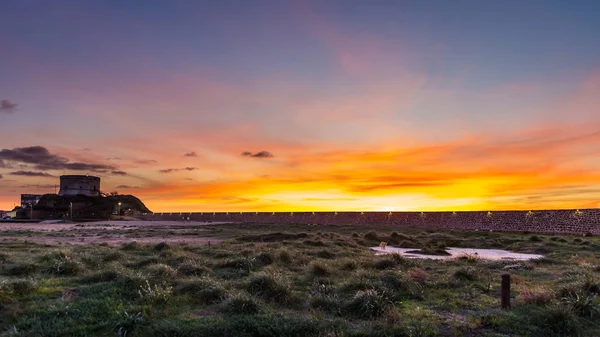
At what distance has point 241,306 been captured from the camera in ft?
28.8

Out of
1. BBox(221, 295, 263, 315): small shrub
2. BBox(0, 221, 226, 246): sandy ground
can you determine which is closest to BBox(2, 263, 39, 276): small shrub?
BBox(221, 295, 263, 315): small shrub

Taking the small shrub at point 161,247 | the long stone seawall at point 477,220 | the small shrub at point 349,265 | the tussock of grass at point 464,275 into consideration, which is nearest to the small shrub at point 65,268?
the small shrub at point 161,247

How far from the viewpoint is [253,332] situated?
766 cm

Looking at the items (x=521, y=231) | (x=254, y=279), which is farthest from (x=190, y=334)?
(x=521, y=231)

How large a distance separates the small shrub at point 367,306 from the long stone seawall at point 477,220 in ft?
110

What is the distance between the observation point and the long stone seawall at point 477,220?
34906mm

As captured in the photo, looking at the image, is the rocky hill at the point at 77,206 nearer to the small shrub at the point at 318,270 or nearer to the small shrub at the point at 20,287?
the small shrub at the point at 20,287

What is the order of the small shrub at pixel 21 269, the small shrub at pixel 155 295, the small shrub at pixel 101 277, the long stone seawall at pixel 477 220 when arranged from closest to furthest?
the small shrub at pixel 155 295 < the small shrub at pixel 101 277 < the small shrub at pixel 21 269 < the long stone seawall at pixel 477 220

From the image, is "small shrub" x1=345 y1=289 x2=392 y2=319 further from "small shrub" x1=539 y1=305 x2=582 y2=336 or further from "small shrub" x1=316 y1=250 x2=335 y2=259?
"small shrub" x1=316 y1=250 x2=335 y2=259

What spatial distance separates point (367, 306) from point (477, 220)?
39.8 m

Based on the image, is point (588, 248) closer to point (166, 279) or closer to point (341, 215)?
point (166, 279)

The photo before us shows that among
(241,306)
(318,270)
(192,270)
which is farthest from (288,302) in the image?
(192,270)

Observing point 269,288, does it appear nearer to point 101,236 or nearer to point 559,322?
point 559,322

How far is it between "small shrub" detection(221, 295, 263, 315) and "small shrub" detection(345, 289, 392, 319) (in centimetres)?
208
